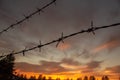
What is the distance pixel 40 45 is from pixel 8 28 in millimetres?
2188

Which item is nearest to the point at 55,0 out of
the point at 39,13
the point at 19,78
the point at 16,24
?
the point at 39,13

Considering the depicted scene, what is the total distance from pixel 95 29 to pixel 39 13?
2226 millimetres

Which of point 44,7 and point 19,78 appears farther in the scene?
point 19,78

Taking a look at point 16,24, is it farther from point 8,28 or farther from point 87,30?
point 87,30

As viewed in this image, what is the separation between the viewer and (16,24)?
647 centimetres

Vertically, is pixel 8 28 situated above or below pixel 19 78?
above

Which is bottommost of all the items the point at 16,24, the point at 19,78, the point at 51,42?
the point at 19,78

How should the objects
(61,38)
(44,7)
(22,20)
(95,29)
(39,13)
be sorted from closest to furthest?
(95,29) → (61,38) → (44,7) → (39,13) → (22,20)

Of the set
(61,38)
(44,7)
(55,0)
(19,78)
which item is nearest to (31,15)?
(44,7)

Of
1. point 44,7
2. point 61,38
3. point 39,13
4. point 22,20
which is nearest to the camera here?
point 61,38

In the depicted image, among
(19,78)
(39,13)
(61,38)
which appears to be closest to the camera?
(61,38)

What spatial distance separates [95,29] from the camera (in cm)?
387

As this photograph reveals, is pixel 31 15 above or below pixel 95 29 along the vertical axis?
above

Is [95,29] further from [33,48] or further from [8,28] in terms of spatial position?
[8,28]
